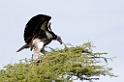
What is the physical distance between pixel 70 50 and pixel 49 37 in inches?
42.6

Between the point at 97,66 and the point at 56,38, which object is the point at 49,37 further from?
the point at 97,66

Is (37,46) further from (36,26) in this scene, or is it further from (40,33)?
(36,26)

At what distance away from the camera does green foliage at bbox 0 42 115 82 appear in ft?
32.1

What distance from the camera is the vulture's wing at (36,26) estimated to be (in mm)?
11172

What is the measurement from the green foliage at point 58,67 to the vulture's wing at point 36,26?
3.14ft

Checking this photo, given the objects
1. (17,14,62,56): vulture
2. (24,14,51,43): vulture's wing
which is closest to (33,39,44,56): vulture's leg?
(17,14,62,56): vulture

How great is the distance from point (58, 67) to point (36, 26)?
5.67 feet

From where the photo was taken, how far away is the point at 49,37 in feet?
37.1

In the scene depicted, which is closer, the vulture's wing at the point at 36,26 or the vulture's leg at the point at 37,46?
the vulture's wing at the point at 36,26

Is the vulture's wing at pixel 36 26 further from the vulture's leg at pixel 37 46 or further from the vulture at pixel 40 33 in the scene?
the vulture's leg at pixel 37 46

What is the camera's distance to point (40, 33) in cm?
1138

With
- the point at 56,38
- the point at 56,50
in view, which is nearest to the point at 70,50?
the point at 56,50

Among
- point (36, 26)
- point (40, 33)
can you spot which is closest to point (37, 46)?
point (40, 33)

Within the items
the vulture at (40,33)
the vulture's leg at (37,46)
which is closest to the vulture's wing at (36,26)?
the vulture at (40,33)
